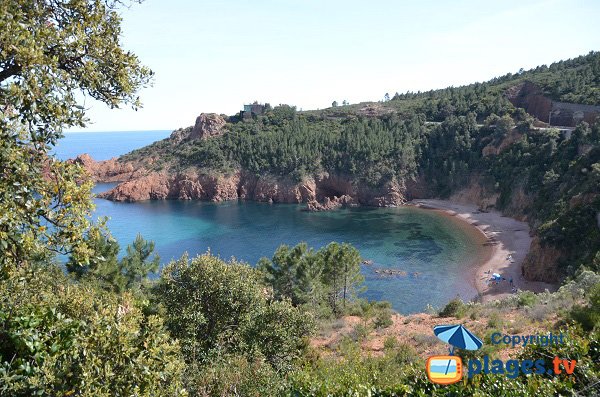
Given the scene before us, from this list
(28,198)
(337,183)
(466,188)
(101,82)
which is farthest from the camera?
(337,183)

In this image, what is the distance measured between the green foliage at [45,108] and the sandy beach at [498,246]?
38.8m

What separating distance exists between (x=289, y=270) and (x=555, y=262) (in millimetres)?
28869

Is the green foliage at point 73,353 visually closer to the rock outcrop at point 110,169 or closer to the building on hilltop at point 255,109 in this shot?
the rock outcrop at point 110,169

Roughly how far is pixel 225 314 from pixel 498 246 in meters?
49.3

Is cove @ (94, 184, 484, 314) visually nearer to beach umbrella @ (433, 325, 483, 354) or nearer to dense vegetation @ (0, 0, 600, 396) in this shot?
dense vegetation @ (0, 0, 600, 396)

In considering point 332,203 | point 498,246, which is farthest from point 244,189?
point 498,246

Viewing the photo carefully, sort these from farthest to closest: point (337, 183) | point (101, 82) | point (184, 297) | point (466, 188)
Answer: point (337, 183) < point (466, 188) < point (184, 297) < point (101, 82)

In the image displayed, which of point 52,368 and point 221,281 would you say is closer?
point 52,368

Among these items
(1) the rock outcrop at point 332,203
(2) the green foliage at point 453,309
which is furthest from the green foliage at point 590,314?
(1) the rock outcrop at point 332,203

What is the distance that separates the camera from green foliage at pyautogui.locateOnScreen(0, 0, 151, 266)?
5.49 meters

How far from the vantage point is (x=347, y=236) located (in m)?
62.8

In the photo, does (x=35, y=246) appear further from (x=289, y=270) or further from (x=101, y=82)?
(x=289, y=270)

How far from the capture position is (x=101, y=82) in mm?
7094

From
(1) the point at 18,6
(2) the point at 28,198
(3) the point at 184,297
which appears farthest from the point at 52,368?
(3) the point at 184,297
